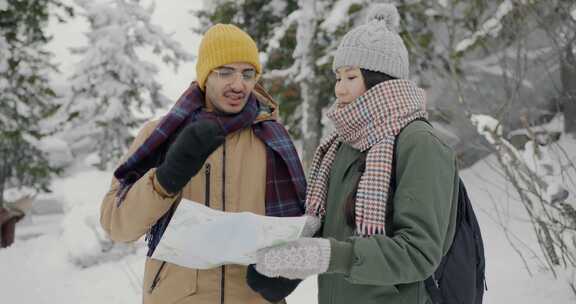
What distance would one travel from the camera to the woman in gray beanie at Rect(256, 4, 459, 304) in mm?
1683

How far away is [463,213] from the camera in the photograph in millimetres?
2057

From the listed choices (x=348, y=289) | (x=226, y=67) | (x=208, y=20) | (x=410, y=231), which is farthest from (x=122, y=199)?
(x=208, y=20)

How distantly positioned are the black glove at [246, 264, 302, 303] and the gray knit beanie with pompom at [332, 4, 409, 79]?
906mm

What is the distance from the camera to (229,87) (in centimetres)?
237

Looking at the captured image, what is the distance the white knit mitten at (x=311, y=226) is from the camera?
209cm

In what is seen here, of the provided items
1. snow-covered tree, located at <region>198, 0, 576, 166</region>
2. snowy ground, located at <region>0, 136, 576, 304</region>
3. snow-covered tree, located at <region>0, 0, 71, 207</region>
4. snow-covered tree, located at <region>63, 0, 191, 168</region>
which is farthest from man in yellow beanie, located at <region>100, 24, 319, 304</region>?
snow-covered tree, located at <region>63, 0, 191, 168</region>

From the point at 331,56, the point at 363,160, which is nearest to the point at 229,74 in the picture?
the point at 363,160

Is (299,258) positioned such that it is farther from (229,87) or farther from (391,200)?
(229,87)

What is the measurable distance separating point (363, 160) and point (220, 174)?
2.17 ft

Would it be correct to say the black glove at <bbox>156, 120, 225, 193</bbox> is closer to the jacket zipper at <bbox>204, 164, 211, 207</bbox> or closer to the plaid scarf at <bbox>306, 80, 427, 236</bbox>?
the jacket zipper at <bbox>204, 164, 211, 207</bbox>

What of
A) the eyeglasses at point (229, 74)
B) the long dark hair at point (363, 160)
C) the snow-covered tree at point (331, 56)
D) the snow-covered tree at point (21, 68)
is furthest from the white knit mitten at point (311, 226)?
the snow-covered tree at point (21, 68)

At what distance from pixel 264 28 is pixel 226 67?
9745 mm

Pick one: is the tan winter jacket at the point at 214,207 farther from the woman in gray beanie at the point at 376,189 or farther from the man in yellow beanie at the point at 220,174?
the woman in gray beanie at the point at 376,189

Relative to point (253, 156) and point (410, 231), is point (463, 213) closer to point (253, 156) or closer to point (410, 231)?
point (410, 231)
